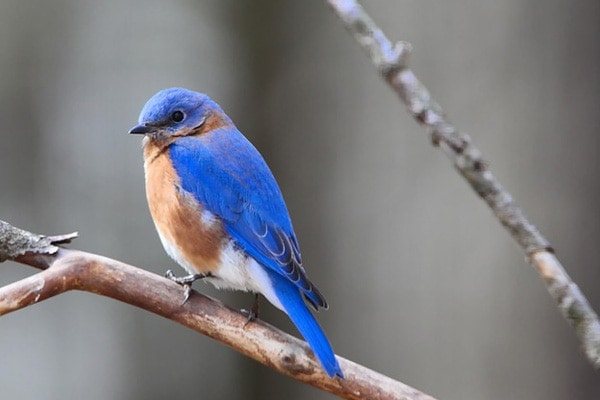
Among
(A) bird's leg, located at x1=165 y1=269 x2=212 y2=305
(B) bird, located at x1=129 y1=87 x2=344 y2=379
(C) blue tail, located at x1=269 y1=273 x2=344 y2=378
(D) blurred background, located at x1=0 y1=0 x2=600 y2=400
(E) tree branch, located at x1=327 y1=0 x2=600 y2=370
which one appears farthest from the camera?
(D) blurred background, located at x1=0 y1=0 x2=600 y2=400

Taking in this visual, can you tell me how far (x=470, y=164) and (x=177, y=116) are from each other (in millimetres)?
1388

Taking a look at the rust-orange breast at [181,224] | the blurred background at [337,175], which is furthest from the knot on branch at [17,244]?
the blurred background at [337,175]

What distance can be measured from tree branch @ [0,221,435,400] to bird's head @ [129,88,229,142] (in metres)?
0.56

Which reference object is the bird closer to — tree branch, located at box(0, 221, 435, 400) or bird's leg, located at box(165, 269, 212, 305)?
bird's leg, located at box(165, 269, 212, 305)

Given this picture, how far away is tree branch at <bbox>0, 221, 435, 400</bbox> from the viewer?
2.04 meters

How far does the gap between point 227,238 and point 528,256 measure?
1.14m

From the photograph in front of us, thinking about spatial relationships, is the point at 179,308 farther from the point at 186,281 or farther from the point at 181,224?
the point at 181,224

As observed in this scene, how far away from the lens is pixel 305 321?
7.17 feet

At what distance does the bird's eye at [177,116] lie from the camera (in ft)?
8.54

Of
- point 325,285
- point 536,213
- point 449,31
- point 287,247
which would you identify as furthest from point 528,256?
point 325,285

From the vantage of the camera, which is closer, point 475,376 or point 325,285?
point 475,376

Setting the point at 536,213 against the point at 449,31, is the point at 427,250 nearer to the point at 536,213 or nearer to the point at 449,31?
the point at 536,213

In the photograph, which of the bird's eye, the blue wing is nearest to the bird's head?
the bird's eye

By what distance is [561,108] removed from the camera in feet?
10.3
